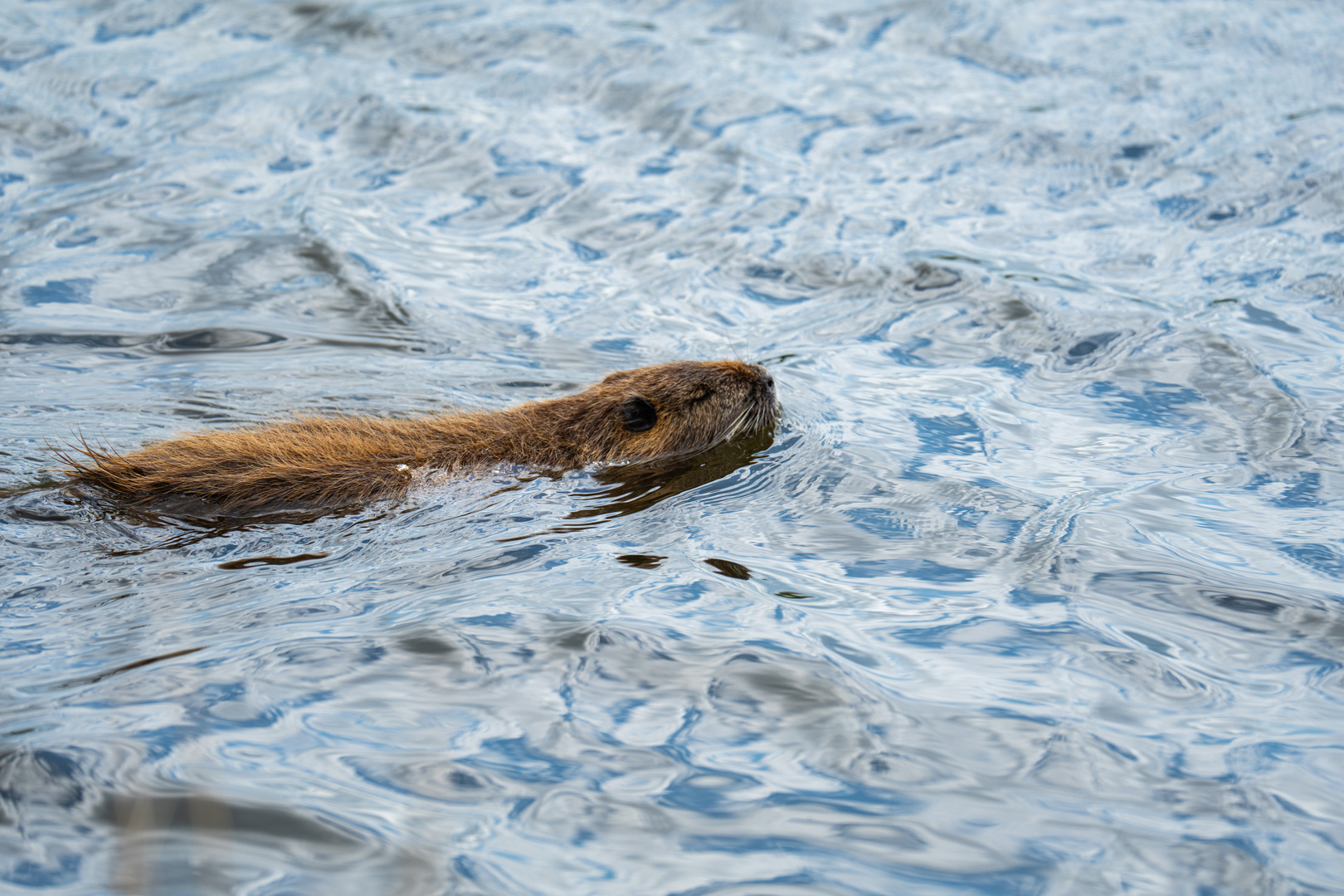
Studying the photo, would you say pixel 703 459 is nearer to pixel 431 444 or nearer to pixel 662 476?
pixel 662 476

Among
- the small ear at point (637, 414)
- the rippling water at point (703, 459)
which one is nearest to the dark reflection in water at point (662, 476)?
the rippling water at point (703, 459)

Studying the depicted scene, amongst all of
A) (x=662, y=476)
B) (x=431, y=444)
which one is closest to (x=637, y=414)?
(x=662, y=476)

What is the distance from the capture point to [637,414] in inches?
216

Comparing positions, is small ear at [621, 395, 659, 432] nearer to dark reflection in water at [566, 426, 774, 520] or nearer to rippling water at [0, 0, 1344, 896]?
dark reflection in water at [566, 426, 774, 520]

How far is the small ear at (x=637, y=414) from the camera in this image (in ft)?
17.9

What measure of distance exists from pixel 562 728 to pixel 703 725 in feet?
1.26

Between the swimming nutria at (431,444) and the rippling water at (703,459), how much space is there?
0.15 metres

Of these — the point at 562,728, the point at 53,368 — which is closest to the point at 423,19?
the point at 53,368

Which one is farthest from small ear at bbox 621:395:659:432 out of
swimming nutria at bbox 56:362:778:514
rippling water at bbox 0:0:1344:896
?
rippling water at bbox 0:0:1344:896

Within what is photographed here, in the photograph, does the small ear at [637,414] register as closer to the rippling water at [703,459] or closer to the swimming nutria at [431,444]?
the swimming nutria at [431,444]

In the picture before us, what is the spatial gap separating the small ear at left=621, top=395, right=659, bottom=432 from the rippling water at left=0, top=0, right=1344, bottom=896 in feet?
0.91

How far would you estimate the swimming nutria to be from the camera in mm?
4566

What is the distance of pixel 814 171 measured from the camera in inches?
328

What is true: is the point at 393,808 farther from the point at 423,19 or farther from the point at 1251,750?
the point at 423,19
